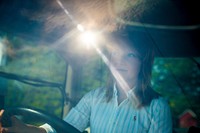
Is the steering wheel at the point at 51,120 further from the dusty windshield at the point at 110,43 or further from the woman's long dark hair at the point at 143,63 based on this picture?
the woman's long dark hair at the point at 143,63

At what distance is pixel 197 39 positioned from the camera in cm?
280

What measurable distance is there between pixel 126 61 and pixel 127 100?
0.38 meters

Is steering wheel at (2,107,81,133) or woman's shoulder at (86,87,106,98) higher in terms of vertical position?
steering wheel at (2,107,81,133)

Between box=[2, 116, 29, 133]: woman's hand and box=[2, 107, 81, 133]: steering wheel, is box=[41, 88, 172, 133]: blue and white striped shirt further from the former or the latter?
box=[2, 116, 29, 133]: woman's hand

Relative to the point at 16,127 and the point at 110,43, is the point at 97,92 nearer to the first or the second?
the point at 110,43

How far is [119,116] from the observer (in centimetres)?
236

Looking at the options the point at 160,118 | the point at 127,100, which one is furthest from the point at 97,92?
the point at 160,118

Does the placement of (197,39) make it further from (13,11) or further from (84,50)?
(13,11)

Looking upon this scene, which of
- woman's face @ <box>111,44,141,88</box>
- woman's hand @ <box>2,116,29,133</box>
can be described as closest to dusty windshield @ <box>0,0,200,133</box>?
woman's face @ <box>111,44,141,88</box>

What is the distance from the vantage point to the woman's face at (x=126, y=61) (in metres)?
2.23

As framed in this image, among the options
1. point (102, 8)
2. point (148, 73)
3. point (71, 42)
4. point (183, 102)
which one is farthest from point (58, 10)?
point (183, 102)

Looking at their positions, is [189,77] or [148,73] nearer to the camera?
[148,73]

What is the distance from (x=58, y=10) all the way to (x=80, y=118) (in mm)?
900

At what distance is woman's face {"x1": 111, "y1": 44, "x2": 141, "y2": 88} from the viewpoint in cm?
223
